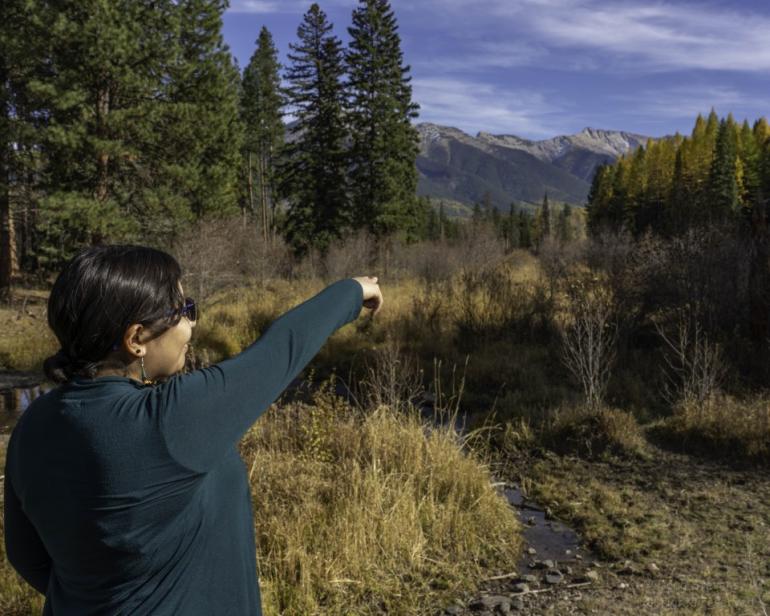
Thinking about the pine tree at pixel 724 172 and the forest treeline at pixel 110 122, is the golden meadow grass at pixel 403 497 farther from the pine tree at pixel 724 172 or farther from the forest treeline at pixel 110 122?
the pine tree at pixel 724 172

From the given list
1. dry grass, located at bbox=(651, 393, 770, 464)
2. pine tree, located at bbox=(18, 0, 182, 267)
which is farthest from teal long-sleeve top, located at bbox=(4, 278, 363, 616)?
pine tree, located at bbox=(18, 0, 182, 267)

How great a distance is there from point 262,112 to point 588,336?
34.5 metres

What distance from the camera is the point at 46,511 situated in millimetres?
1125

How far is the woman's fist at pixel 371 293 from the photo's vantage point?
1.49 metres

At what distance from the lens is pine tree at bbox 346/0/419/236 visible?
2808 cm

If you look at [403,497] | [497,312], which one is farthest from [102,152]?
[403,497]

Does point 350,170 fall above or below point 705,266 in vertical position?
above

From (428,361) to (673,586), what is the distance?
7275 millimetres

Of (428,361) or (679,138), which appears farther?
(679,138)

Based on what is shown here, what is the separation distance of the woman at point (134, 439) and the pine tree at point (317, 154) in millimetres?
27268

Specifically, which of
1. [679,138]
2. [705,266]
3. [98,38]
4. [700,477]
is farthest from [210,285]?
[679,138]

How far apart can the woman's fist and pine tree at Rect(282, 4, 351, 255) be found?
2694 centimetres

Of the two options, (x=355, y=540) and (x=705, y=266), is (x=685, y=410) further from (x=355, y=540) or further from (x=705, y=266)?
(x=355, y=540)

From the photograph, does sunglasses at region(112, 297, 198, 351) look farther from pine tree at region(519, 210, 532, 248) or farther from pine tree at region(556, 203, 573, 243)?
pine tree at region(519, 210, 532, 248)
